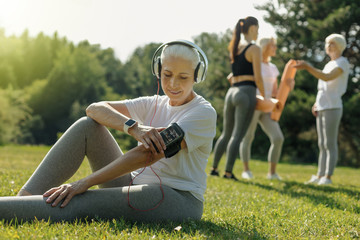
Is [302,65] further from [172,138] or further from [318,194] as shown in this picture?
[172,138]

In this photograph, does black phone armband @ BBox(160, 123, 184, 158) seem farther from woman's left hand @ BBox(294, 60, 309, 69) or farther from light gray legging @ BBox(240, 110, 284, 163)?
light gray legging @ BBox(240, 110, 284, 163)

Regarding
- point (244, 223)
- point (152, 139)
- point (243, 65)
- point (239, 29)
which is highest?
point (239, 29)

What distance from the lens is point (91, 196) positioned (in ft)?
9.77

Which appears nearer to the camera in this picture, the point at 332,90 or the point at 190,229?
the point at 190,229

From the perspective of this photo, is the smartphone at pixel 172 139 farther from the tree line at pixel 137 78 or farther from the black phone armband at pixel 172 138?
the tree line at pixel 137 78

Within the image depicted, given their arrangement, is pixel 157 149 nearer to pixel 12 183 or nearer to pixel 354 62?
pixel 12 183

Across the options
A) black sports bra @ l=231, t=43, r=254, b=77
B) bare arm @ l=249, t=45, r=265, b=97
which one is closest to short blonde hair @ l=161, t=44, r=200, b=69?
bare arm @ l=249, t=45, r=265, b=97

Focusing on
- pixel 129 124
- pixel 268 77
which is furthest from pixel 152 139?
pixel 268 77

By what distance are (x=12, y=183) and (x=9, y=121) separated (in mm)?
37849

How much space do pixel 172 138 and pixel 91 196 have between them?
723mm

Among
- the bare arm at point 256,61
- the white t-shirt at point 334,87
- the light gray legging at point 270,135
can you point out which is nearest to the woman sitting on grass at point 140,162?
the bare arm at point 256,61

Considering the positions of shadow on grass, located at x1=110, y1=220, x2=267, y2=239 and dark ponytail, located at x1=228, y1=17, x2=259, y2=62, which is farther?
dark ponytail, located at x1=228, y1=17, x2=259, y2=62

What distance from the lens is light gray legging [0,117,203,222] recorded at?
9.44ft

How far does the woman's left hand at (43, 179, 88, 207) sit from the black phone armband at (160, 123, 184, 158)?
2.13ft
